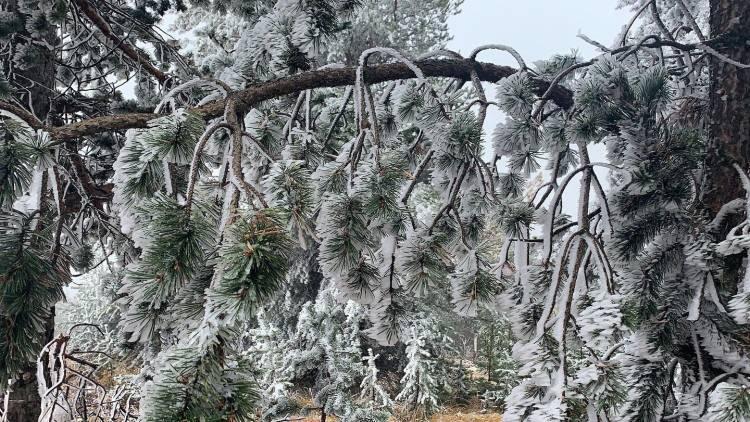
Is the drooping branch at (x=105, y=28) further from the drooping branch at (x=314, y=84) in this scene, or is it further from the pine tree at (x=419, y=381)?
the pine tree at (x=419, y=381)

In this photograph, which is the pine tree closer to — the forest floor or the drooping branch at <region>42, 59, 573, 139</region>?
the forest floor

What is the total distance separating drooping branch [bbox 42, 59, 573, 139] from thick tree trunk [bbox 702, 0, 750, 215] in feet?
1.49

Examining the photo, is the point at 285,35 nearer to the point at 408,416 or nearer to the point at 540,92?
the point at 540,92

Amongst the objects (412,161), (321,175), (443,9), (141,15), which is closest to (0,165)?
(321,175)

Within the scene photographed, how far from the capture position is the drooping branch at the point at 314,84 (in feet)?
3.38

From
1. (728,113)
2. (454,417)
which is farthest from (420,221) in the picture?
(454,417)

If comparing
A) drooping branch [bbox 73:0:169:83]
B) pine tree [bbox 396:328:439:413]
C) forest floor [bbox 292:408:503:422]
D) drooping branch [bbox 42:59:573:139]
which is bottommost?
forest floor [bbox 292:408:503:422]

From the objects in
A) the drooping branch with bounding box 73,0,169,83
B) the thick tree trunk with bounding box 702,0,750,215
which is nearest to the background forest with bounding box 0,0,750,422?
the thick tree trunk with bounding box 702,0,750,215

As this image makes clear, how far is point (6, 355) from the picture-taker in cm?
87

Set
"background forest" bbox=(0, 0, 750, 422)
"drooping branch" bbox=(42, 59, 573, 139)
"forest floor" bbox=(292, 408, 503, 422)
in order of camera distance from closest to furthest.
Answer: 1. "background forest" bbox=(0, 0, 750, 422)
2. "drooping branch" bbox=(42, 59, 573, 139)
3. "forest floor" bbox=(292, 408, 503, 422)

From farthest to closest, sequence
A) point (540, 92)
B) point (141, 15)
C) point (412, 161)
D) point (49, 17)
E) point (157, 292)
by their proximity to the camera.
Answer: point (141, 15), point (49, 17), point (412, 161), point (540, 92), point (157, 292)

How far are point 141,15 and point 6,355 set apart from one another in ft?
10.8

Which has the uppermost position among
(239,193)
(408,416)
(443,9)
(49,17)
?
(443,9)

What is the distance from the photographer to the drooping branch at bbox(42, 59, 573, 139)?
40.6 inches
